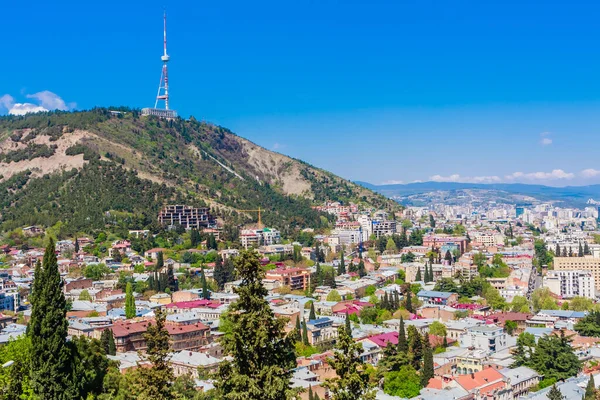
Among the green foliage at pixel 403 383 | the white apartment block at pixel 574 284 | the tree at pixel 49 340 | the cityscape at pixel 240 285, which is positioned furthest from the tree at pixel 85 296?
the white apartment block at pixel 574 284

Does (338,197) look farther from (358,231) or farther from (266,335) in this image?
(266,335)

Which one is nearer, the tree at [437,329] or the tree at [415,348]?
the tree at [415,348]

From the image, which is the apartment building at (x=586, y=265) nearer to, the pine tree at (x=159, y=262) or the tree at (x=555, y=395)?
the pine tree at (x=159, y=262)

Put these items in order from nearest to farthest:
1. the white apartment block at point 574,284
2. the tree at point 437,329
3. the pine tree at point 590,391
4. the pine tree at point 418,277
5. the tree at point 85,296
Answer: the pine tree at point 590,391
the tree at point 437,329
the tree at point 85,296
the white apartment block at point 574,284
the pine tree at point 418,277

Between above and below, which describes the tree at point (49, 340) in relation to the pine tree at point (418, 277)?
above

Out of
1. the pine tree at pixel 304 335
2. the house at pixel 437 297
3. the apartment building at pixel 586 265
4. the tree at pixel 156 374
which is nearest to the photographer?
the tree at pixel 156 374

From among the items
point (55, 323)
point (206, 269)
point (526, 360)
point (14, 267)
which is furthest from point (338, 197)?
point (55, 323)

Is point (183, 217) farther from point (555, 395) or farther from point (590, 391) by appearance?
point (590, 391)
